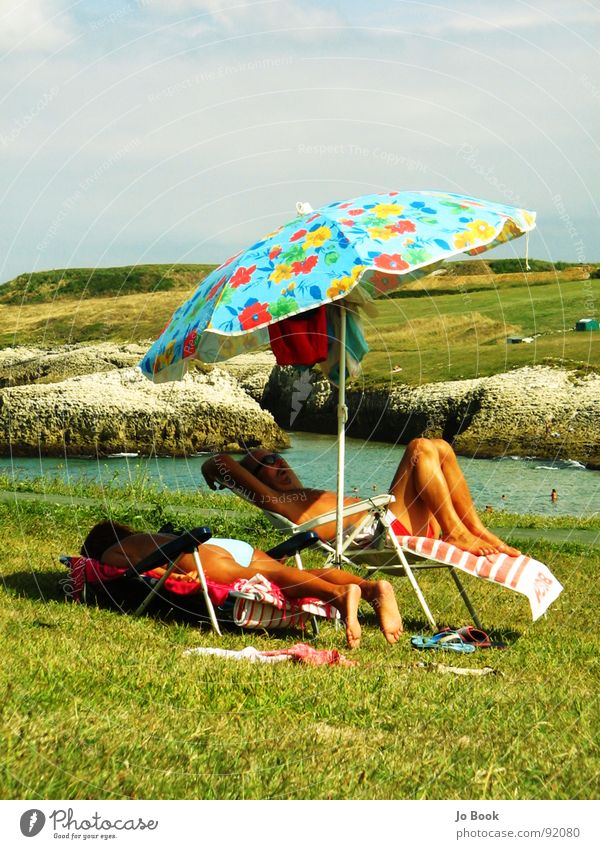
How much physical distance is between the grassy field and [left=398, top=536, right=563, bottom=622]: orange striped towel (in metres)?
0.26

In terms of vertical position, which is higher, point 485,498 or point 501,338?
point 501,338

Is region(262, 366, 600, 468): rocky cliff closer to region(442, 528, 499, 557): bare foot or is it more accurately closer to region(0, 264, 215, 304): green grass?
region(0, 264, 215, 304): green grass

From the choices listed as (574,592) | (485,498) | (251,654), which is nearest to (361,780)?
(251,654)

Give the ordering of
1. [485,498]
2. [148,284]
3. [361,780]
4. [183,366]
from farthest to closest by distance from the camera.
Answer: [148,284]
[485,498]
[183,366]
[361,780]

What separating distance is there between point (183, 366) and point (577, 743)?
11.2 feet

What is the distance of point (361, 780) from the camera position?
3273 millimetres

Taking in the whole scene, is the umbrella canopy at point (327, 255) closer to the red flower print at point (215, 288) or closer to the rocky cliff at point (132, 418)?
the red flower print at point (215, 288)

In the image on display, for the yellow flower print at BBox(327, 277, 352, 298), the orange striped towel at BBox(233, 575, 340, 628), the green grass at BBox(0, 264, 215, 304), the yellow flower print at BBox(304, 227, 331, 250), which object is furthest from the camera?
the green grass at BBox(0, 264, 215, 304)

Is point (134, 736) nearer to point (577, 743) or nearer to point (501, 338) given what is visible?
Result: point (577, 743)

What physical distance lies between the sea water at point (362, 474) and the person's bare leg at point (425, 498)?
17.6 feet

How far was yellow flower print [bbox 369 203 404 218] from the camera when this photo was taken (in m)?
5.77

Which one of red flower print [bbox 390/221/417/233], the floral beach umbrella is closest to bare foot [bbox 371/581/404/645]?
the floral beach umbrella

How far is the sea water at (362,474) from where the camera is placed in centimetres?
1310
